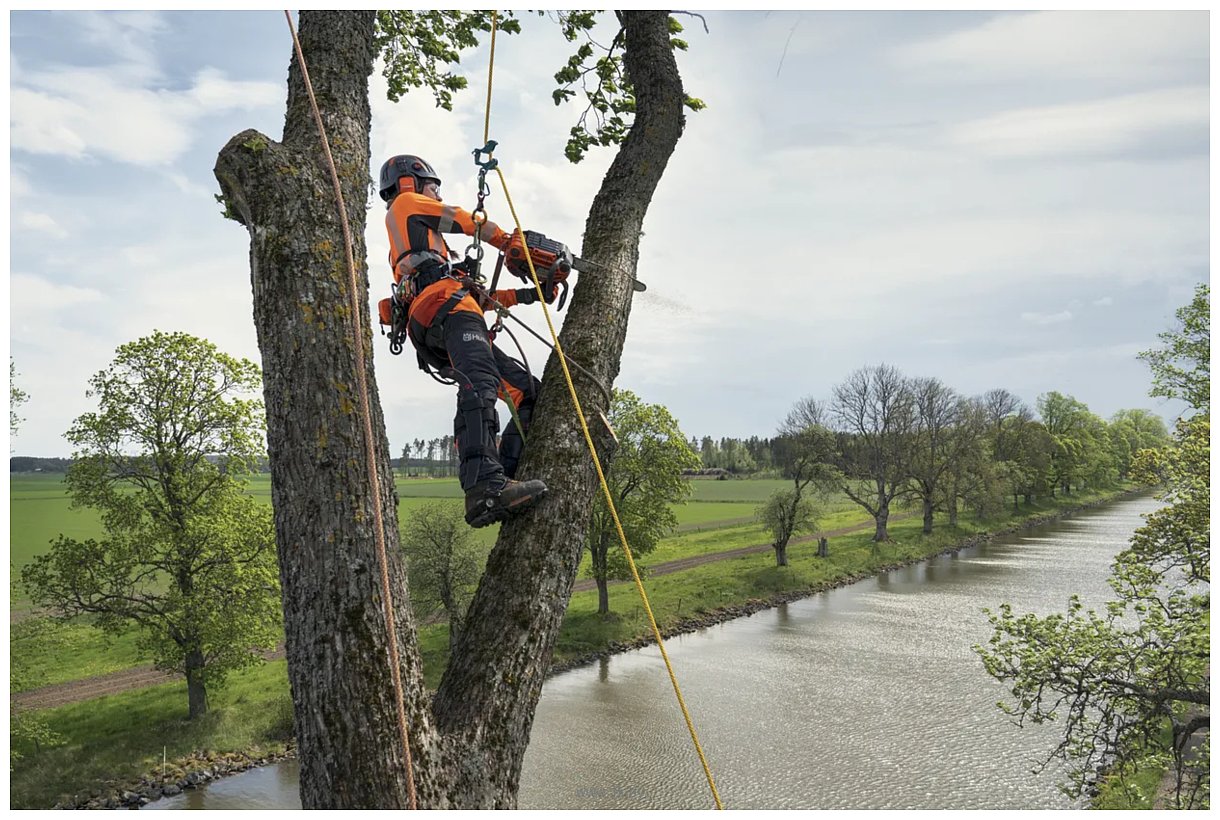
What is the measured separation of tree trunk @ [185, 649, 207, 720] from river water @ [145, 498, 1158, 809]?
2.42 m

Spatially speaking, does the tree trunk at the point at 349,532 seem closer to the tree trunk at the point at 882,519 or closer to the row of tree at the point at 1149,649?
the row of tree at the point at 1149,649

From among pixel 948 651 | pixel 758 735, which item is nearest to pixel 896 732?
pixel 758 735

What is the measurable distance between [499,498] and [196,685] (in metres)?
16.2

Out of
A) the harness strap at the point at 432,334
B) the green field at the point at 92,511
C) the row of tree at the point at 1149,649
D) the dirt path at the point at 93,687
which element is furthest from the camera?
the green field at the point at 92,511

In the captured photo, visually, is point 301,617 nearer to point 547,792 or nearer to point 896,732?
point 547,792

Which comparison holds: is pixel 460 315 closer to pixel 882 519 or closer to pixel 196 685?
pixel 196 685

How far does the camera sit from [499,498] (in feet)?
9.12

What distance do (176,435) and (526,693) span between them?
1576cm

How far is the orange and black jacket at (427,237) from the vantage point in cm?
342

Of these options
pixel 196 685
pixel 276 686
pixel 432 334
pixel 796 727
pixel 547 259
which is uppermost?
pixel 547 259

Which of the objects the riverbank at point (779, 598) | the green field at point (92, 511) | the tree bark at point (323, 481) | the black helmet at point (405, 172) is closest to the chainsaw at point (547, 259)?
the black helmet at point (405, 172)

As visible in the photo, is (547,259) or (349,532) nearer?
(349,532)

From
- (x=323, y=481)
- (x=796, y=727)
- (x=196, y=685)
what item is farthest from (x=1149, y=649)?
(x=196, y=685)

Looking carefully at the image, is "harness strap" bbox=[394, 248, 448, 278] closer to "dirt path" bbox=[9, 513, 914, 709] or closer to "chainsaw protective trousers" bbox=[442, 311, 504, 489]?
"chainsaw protective trousers" bbox=[442, 311, 504, 489]
